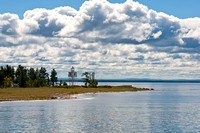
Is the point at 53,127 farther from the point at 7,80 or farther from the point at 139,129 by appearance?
the point at 7,80

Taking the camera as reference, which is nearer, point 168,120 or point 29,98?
point 168,120

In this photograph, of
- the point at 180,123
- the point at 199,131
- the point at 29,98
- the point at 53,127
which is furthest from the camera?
the point at 29,98

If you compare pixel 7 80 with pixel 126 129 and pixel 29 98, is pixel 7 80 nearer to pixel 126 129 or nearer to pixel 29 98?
Result: pixel 29 98

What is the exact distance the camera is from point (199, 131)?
4584 cm

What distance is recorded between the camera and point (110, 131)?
150 ft

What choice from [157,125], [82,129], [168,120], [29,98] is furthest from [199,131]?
[29,98]

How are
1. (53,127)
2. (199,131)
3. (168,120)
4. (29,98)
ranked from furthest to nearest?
1. (29,98)
2. (168,120)
3. (53,127)
4. (199,131)

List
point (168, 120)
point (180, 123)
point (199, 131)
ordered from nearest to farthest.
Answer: point (199, 131) < point (180, 123) < point (168, 120)

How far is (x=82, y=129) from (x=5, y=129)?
38.2 feet

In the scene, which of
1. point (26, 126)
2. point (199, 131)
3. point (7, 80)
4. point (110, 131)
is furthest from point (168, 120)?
point (7, 80)

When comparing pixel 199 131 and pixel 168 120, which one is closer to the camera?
pixel 199 131

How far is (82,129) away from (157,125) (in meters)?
12.9

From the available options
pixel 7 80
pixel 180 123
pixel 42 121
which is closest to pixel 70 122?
pixel 42 121

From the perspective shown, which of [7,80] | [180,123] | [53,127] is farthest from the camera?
[7,80]
